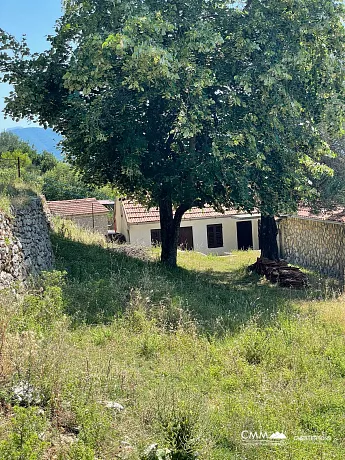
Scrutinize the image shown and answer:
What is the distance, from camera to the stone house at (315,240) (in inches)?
774

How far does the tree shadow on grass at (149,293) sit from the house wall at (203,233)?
12969 mm

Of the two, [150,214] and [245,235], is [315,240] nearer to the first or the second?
[245,235]

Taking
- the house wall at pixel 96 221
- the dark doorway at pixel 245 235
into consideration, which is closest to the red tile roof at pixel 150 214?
the dark doorway at pixel 245 235

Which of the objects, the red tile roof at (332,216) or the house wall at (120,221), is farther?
the house wall at (120,221)

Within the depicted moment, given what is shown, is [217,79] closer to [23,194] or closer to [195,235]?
[23,194]

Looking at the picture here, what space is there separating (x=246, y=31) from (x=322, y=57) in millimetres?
2229

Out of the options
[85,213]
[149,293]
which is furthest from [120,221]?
[149,293]

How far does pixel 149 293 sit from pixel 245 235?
2104 centimetres

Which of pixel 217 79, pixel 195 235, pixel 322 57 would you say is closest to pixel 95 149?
pixel 217 79

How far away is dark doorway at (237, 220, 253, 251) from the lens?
1159 inches

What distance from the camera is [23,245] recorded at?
925cm

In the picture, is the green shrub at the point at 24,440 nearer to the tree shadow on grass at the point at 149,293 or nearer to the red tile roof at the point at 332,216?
the tree shadow on grass at the point at 149,293

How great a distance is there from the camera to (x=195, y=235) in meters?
28.6

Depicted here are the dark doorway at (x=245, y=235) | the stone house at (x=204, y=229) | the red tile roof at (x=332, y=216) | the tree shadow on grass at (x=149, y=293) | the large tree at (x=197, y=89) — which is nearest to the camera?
the tree shadow on grass at (x=149, y=293)
